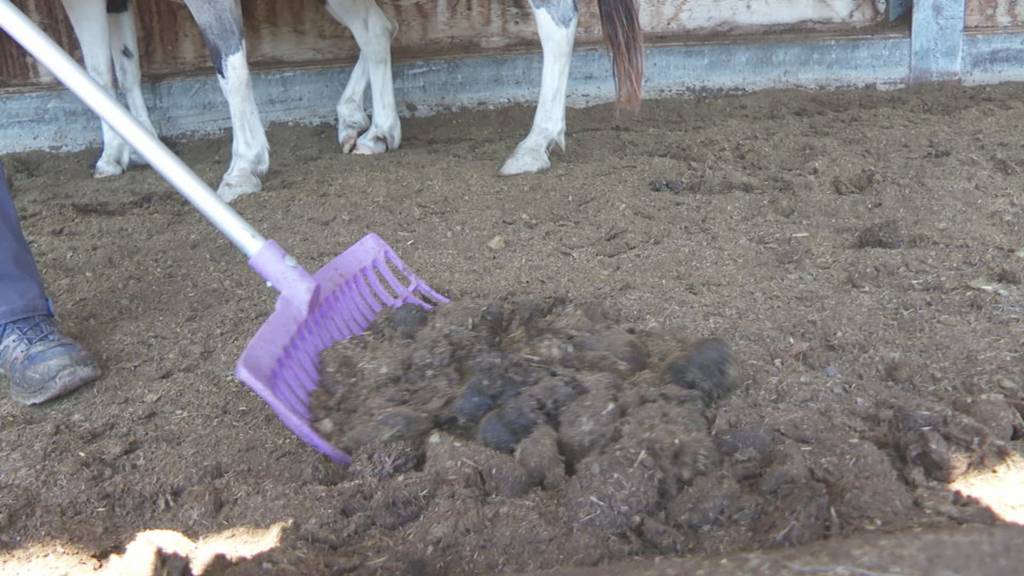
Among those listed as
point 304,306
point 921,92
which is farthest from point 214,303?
point 921,92

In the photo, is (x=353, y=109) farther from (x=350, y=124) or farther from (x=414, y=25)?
(x=414, y=25)

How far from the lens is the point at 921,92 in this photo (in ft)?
14.2

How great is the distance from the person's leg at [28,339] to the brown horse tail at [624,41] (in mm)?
2103

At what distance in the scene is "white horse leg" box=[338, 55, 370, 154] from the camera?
13.4ft

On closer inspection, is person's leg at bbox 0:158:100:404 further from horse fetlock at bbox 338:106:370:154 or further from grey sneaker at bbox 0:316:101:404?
horse fetlock at bbox 338:106:370:154

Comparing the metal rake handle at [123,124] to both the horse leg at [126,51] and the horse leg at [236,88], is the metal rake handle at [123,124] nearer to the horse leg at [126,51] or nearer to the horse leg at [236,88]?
the horse leg at [236,88]

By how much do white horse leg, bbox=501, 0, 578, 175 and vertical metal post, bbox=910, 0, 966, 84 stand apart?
69.3 inches

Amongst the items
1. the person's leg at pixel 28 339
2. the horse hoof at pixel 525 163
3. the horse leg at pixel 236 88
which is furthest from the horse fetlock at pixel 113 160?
the person's leg at pixel 28 339

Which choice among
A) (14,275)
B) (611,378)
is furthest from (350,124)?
(611,378)

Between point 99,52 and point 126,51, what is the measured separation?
13cm

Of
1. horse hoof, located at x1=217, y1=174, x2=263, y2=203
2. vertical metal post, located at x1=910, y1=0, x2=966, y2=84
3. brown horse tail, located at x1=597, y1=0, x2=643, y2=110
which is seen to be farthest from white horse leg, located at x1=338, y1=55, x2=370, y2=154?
vertical metal post, located at x1=910, y1=0, x2=966, y2=84

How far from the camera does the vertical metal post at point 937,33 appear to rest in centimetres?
447

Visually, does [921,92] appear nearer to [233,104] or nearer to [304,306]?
[233,104]

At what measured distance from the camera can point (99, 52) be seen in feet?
12.6
